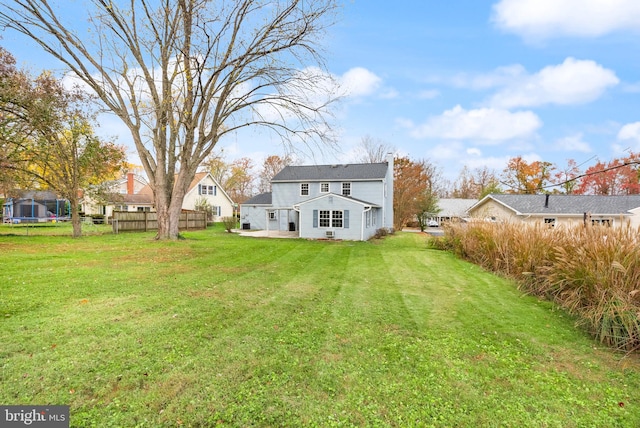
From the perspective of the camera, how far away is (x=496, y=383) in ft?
10.6

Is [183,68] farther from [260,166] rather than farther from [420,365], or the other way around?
[260,166]

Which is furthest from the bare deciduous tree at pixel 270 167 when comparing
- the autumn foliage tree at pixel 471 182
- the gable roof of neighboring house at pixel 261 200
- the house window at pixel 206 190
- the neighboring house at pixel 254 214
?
the autumn foliage tree at pixel 471 182

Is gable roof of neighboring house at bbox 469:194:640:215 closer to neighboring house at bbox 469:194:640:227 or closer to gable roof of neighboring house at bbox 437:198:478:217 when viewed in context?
neighboring house at bbox 469:194:640:227

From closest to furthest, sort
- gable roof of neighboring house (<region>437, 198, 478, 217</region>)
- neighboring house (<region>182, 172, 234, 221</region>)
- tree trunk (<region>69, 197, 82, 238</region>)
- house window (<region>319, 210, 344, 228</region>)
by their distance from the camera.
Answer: tree trunk (<region>69, 197, 82, 238</region>)
house window (<region>319, 210, 344, 228</region>)
neighboring house (<region>182, 172, 234, 221</region>)
gable roof of neighboring house (<region>437, 198, 478, 217</region>)

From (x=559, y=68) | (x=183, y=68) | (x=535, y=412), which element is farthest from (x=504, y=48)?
(x=183, y=68)

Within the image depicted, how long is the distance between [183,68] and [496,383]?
15.9 meters

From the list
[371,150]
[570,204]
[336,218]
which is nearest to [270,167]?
[371,150]

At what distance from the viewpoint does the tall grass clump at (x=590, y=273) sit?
174 inches

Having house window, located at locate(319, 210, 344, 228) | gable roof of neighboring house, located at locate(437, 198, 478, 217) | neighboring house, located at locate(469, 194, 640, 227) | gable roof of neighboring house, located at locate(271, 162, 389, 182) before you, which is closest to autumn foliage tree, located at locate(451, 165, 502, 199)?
gable roof of neighboring house, located at locate(437, 198, 478, 217)

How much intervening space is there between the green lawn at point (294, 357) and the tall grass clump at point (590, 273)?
39cm

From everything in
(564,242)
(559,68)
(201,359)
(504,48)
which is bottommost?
(201,359)

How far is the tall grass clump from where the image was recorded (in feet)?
14.5

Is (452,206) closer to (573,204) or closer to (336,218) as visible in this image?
(573,204)

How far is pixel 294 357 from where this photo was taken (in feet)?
11.7
